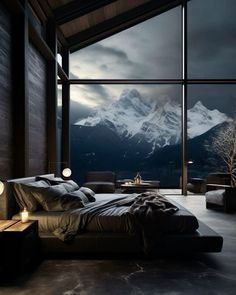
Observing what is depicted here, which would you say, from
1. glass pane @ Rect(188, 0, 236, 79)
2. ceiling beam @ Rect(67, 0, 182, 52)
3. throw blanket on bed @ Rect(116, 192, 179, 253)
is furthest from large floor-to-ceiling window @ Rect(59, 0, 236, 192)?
throw blanket on bed @ Rect(116, 192, 179, 253)

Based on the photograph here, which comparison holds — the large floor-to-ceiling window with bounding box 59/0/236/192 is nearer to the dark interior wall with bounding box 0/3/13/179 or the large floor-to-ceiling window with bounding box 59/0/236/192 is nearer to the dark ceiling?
the dark ceiling

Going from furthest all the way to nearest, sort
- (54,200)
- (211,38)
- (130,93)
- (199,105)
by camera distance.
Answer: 1. (130,93)
2. (199,105)
3. (211,38)
4. (54,200)

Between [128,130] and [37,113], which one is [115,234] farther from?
[128,130]

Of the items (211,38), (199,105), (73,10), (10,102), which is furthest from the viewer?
(199,105)

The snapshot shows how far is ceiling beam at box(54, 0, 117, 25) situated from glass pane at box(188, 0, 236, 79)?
3.60 meters

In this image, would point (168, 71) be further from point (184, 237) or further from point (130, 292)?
point (130, 292)

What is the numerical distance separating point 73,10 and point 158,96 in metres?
5.75

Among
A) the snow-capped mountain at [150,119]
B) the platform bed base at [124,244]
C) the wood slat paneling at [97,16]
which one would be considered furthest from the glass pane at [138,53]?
the platform bed base at [124,244]

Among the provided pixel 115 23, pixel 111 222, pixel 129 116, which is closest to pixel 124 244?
pixel 111 222

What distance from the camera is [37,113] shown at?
19.5 ft

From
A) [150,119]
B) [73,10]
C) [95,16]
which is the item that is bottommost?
[150,119]

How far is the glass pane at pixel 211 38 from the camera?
381 inches

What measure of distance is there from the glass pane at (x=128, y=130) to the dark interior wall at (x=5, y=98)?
706 centimetres

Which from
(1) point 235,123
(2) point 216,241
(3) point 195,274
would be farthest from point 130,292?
(1) point 235,123
